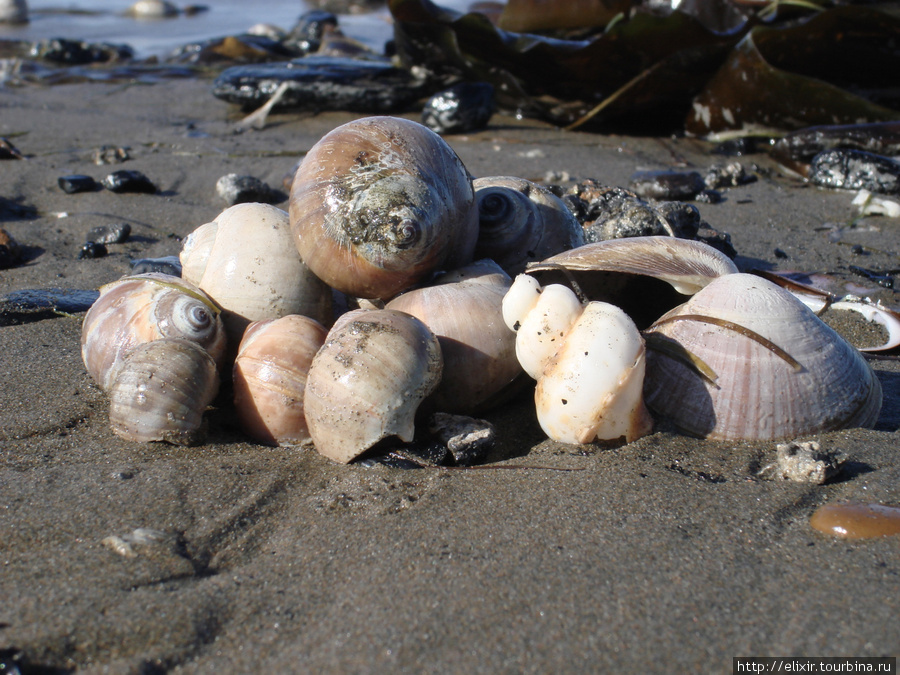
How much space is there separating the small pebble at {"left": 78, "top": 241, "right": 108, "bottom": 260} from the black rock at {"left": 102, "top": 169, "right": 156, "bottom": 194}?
1.05 meters

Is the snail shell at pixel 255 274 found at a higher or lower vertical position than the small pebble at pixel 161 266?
higher

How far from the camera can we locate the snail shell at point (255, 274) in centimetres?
274

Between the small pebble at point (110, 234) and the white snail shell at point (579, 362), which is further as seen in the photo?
the small pebble at point (110, 234)

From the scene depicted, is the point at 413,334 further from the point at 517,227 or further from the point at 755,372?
the point at 755,372

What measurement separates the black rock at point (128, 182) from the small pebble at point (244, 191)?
61 centimetres

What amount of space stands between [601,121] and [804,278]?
11.7ft

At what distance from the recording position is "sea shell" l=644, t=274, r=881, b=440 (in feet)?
7.68

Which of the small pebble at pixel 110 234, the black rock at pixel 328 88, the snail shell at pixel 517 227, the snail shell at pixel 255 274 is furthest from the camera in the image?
the black rock at pixel 328 88

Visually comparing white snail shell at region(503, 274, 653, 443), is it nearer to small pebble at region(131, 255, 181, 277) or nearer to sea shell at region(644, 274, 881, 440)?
sea shell at region(644, 274, 881, 440)

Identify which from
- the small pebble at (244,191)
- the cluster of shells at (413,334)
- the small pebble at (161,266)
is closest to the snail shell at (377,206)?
the cluster of shells at (413,334)

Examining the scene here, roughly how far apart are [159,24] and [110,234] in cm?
1358

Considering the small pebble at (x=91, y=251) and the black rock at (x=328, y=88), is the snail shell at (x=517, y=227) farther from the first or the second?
the black rock at (x=328, y=88)

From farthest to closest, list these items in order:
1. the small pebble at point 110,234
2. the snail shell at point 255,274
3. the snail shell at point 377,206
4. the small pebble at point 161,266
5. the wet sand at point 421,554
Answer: the small pebble at point 110,234 → the small pebble at point 161,266 → the snail shell at point 255,274 → the snail shell at point 377,206 → the wet sand at point 421,554

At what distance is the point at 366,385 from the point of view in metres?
2.18
